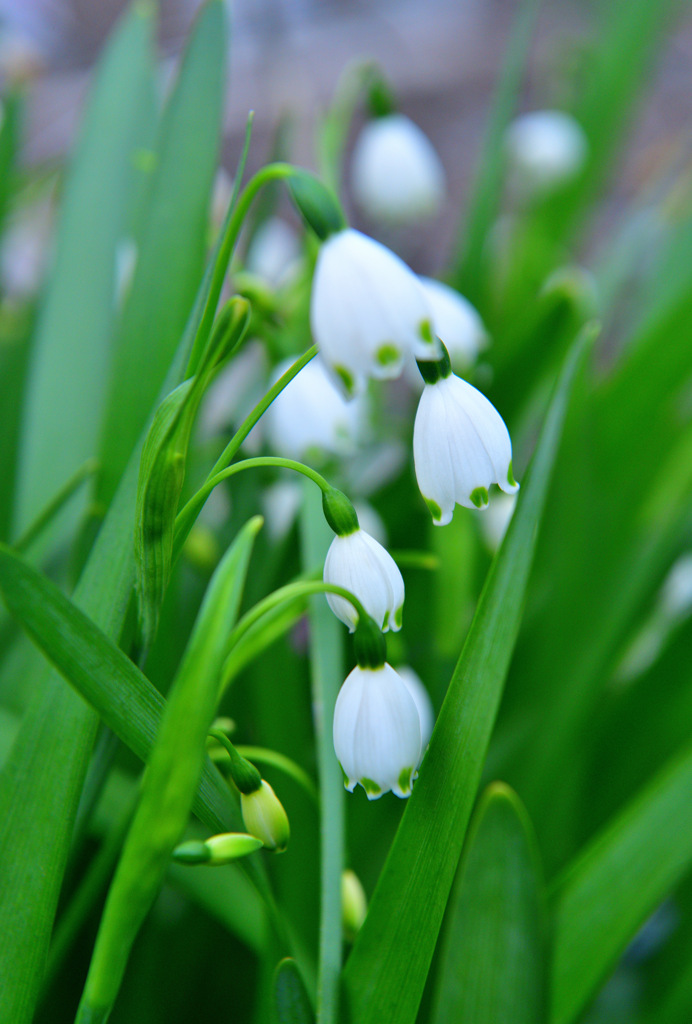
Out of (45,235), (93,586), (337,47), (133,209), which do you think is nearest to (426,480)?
(93,586)

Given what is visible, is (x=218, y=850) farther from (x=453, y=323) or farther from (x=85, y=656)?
(x=453, y=323)

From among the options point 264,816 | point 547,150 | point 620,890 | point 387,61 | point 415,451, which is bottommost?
point 620,890

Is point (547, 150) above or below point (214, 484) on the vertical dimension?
above

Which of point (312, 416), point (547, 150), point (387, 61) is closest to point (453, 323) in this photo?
point (312, 416)

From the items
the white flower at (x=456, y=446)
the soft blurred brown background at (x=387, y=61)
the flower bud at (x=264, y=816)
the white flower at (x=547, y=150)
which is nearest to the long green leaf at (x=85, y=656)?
the flower bud at (x=264, y=816)

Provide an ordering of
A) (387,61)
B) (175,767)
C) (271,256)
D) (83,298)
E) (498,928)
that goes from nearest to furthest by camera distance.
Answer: (175,767) → (498,928) → (83,298) → (271,256) → (387,61)

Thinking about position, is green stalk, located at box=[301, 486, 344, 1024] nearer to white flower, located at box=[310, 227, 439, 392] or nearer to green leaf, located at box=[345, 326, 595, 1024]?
green leaf, located at box=[345, 326, 595, 1024]

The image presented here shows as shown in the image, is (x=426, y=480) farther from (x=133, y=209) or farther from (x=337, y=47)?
(x=337, y=47)
